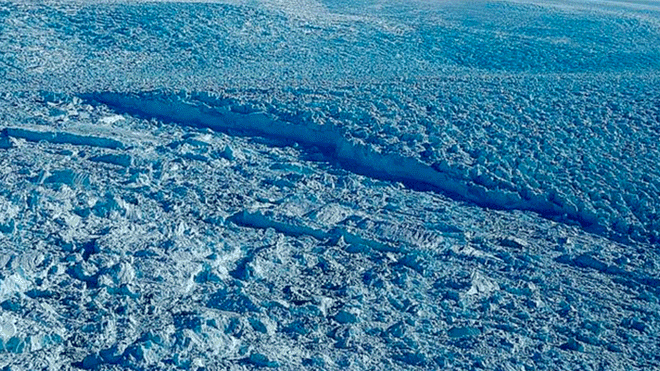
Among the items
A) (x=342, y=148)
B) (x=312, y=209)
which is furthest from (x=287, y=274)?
(x=342, y=148)

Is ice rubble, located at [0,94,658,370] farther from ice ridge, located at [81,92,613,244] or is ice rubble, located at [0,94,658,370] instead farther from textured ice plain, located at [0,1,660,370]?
ice ridge, located at [81,92,613,244]

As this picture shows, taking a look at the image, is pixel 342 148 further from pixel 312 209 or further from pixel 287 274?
pixel 287 274

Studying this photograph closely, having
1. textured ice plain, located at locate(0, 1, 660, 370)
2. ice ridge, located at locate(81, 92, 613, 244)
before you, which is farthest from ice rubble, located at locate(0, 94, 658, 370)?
ice ridge, located at locate(81, 92, 613, 244)

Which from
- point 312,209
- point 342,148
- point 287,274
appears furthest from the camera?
point 342,148

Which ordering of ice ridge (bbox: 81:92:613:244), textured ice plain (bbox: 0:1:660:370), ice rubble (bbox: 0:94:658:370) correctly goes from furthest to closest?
ice ridge (bbox: 81:92:613:244) < textured ice plain (bbox: 0:1:660:370) < ice rubble (bbox: 0:94:658:370)

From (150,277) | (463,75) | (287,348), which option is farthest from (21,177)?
(463,75)

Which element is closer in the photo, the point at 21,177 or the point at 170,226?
the point at 170,226

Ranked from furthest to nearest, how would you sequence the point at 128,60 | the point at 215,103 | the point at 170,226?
1. the point at 128,60
2. the point at 215,103
3. the point at 170,226

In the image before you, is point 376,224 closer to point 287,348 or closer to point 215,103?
point 287,348
